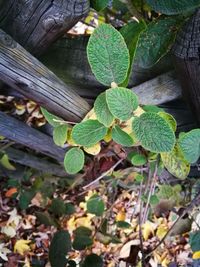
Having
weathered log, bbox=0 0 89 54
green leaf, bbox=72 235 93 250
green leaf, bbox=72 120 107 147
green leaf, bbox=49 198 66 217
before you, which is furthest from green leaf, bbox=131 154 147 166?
green leaf, bbox=49 198 66 217

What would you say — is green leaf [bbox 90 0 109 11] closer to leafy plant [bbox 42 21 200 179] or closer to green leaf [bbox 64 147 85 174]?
leafy plant [bbox 42 21 200 179]

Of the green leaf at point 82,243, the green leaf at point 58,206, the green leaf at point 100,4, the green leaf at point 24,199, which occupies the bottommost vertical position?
the green leaf at point 24,199

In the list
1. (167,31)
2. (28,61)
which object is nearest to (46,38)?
(28,61)

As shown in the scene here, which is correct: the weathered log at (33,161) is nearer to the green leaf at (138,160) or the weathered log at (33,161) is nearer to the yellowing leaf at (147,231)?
the yellowing leaf at (147,231)

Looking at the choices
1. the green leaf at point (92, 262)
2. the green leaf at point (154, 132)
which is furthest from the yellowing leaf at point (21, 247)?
the green leaf at point (154, 132)

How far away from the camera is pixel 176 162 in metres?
0.76

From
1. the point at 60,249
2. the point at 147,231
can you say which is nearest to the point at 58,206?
the point at 60,249

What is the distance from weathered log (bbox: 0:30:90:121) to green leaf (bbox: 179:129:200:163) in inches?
8.2

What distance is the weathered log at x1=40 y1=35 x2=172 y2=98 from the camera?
2.64ft

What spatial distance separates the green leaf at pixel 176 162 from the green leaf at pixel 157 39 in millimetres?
189

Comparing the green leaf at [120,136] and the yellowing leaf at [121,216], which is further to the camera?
the yellowing leaf at [121,216]

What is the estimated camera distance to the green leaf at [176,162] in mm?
761

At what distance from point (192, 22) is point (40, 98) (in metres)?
0.29

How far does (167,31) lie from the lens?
26.0 inches
